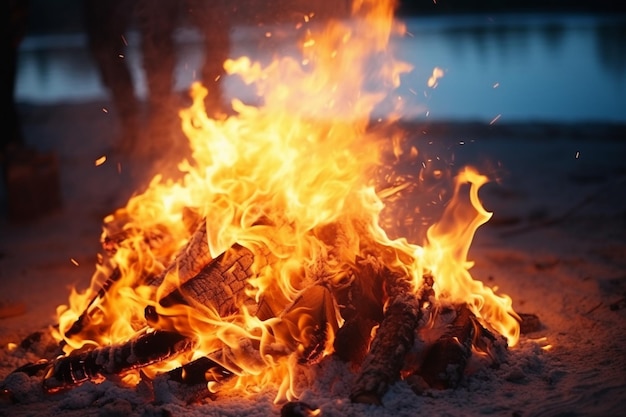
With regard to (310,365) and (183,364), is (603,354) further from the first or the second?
(183,364)

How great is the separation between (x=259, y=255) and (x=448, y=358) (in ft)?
3.77

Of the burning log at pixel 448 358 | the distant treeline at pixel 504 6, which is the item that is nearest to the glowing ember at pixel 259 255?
the burning log at pixel 448 358

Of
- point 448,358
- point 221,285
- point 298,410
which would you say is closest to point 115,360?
point 221,285

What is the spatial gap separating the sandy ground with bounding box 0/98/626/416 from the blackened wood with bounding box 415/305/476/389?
2.8 inches

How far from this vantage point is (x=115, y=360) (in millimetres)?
3662

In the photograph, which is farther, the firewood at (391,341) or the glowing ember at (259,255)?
the glowing ember at (259,255)

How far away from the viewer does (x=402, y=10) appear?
2989 centimetres

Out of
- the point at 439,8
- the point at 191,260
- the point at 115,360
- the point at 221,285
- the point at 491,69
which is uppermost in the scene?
the point at 439,8

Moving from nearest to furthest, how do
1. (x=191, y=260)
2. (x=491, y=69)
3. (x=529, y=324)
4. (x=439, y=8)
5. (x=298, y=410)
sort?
(x=298, y=410) < (x=191, y=260) < (x=529, y=324) < (x=491, y=69) < (x=439, y=8)

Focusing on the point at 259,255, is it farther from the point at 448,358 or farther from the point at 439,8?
the point at 439,8

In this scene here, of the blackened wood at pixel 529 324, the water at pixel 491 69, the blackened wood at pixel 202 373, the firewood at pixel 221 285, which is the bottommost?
the blackened wood at pixel 202 373

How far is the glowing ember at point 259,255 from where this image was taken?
369 cm

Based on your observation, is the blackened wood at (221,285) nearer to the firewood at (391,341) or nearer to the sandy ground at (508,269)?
the sandy ground at (508,269)

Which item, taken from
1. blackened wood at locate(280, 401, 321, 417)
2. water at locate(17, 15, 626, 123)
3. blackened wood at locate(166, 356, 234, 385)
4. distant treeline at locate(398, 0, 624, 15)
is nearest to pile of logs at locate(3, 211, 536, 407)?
blackened wood at locate(166, 356, 234, 385)
